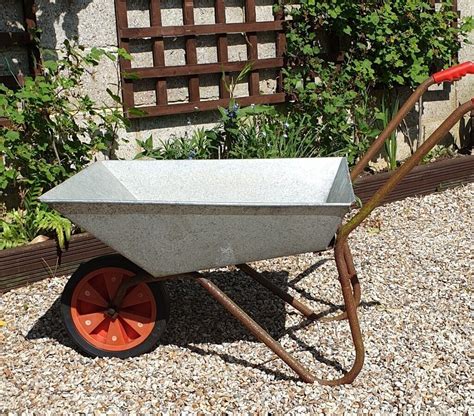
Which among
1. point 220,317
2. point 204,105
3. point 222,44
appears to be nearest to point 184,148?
point 204,105

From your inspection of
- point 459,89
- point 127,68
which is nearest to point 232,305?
point 127,68

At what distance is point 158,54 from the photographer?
484 centimetres

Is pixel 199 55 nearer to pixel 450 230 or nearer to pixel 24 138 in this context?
pixel 24 138

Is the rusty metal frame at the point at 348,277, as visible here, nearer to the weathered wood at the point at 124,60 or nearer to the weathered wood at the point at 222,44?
the weathered wood at the point at 124,60

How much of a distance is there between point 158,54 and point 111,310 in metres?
2.26

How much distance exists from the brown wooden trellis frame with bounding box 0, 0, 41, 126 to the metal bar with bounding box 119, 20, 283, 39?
56cm

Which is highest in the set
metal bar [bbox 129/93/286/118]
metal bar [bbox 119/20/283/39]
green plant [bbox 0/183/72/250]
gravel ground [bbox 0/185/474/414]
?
metal bar [bbox 119/20/283/39]

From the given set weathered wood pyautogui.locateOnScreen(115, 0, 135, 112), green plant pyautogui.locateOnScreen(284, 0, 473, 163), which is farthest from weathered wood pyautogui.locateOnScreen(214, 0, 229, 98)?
weathered wood pyautogui.locateOnScreen(115, 0, 135, 112)

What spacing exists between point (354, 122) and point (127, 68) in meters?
1.78

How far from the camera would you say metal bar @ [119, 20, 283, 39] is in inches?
186

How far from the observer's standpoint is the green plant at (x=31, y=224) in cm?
404

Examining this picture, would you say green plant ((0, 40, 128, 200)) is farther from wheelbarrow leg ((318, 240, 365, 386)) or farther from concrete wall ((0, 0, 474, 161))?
wheelbarrow leg ((318, 240, 365, 386))

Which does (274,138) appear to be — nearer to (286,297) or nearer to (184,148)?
(184,148)

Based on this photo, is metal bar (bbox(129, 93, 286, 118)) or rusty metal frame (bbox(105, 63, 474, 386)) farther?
metal bar (bbox(129, 93, 286, 118))
